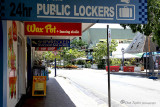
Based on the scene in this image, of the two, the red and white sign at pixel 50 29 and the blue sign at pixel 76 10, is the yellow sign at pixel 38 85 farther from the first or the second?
the blue sign at pixel 76 10

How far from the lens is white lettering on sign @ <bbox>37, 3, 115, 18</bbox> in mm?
4637

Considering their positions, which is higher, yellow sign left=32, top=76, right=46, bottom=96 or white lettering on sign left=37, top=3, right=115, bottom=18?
white lettering on sign left=37, top=3, right=115, bottom=18

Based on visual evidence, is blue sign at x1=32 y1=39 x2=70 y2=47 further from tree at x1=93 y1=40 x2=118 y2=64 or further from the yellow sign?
tree at x1=93 y1=40 x2=118 y2=64

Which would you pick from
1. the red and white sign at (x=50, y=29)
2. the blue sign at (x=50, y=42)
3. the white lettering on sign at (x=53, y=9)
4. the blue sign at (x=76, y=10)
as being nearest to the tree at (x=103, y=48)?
the blue sign at (x=50, y=42)

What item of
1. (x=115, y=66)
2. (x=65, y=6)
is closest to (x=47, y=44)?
(x=65, y=6)

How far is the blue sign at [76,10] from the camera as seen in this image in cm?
447

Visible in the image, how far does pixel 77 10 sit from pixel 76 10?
2 cm

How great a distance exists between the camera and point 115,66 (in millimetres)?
32031

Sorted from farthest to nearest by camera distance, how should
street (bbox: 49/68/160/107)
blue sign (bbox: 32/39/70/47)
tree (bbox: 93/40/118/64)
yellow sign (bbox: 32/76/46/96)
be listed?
tree (bbox: 93/40/118/64)
blue sign (bbox: 32/39/70/47)
yellow sign (bbox: 32/76/46/96)
street (bbox: 49/68/160/107)

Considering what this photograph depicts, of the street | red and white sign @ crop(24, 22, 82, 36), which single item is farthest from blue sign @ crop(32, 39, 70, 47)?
red and white sign @ crop(24, 22, 82, 36)

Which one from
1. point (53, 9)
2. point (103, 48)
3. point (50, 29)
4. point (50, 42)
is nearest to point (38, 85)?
point (50, 29)

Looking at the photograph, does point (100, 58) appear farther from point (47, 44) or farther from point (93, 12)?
point (93, 12)

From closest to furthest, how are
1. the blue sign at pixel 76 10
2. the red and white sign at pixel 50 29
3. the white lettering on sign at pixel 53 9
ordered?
1. the blue sign at pixel 76 10
2. the white lettering on sign at pixel 53 9
3. the red and white sign at pixel 50 29

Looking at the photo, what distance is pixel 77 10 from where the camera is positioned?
479 cm
